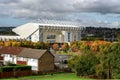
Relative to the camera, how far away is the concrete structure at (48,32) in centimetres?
13362

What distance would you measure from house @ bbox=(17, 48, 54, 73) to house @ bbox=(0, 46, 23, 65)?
3.41 metres

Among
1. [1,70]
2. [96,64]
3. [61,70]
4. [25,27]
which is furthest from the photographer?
[25,27]

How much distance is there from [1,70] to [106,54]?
18.0m

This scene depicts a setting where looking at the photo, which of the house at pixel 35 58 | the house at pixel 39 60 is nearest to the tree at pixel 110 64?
the house at pixel 35 58

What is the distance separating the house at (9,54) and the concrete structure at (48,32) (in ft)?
194

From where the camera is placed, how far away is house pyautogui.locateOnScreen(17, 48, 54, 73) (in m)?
62.1

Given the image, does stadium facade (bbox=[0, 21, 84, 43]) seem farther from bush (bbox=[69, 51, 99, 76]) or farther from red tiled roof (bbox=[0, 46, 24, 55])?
bush (bbox=[69, 51, 99, 76])

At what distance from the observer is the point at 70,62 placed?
2264 inches

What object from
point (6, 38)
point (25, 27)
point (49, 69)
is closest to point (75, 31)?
point (25, 27)

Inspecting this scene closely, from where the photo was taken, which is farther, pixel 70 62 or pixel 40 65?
pixel 40 65

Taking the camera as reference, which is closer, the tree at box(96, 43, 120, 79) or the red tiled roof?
the tree at box(96, 43, 120, 79)

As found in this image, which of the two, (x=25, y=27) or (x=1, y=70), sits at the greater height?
(x=25, y=27)

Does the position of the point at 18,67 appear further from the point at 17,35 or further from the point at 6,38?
the point at 17,35

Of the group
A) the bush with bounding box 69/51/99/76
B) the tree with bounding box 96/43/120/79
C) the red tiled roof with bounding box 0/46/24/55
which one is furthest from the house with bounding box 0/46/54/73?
the tree with bounding box 96/43/120/79
